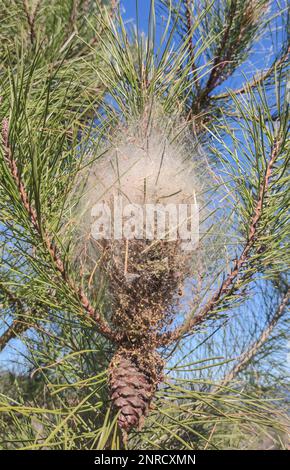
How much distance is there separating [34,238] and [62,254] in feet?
0.20

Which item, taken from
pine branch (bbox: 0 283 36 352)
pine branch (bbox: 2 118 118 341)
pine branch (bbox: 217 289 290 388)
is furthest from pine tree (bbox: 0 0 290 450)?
pine branch (bbox: 217 289 290 388)

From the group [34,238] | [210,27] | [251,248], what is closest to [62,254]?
[34,238]

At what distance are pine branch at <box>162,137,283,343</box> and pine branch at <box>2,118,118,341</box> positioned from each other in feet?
0.34

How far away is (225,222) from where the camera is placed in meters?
0.88

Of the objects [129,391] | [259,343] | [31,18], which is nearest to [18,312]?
[129,391]

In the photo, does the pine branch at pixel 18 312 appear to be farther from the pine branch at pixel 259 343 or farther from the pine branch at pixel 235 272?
the pine branch at pixel 259 343

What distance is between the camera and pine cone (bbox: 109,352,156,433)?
773 millimetres

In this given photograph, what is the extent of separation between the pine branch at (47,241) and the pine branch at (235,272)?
103 mm

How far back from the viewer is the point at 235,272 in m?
0.83

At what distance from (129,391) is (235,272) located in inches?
9.3

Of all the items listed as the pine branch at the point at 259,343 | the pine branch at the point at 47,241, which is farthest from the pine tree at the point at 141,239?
the pine branch at the point at 259,343

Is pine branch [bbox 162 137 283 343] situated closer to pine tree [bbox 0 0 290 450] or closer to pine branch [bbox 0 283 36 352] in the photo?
pine tree [bbox 0 0 290 450]

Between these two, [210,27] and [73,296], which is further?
[210,27]
